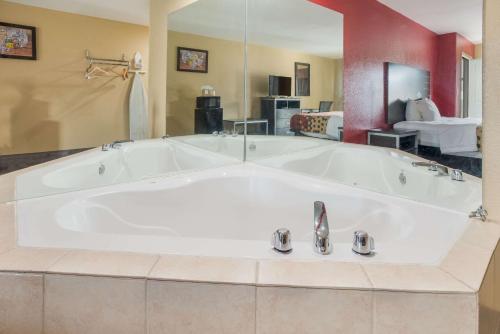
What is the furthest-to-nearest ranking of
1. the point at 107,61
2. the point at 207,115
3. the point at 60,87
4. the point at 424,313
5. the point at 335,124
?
1. the point at 207,115
2. the point at 335,124
3. the point at 107,61
4. the point at 60,87
5. the point at 424,313

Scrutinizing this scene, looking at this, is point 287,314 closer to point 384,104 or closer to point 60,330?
point 60,330

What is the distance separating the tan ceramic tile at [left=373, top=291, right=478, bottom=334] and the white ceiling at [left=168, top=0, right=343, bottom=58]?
51.6 inches

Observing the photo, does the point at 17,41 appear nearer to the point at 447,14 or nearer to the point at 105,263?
the point at 105,263

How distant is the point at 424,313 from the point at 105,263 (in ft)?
2.38

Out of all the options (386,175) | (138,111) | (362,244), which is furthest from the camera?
(138,111)

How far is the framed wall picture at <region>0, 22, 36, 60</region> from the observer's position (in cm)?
124

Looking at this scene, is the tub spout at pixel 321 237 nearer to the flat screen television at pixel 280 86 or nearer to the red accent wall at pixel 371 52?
the red accent wall at pixel 371 52

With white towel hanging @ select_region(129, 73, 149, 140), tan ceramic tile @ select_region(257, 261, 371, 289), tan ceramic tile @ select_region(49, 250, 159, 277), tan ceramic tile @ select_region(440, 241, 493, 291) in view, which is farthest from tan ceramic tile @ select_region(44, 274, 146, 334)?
white towel hanging @ select_region(129, 73, 149, 140)

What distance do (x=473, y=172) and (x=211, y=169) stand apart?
138 centimetres

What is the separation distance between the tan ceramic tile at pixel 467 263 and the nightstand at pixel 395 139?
0.56m

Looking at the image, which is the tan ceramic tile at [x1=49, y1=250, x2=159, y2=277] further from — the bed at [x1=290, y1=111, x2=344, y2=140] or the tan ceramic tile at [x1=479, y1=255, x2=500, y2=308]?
the bed at [x1=290, y1=111, x2=344, y2=140]

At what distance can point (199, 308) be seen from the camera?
2.52ft

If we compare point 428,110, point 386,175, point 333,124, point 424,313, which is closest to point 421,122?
point 428,110

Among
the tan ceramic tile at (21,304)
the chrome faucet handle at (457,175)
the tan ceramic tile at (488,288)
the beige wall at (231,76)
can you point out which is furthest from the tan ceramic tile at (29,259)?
the chrome faucet handle at (457,175)
